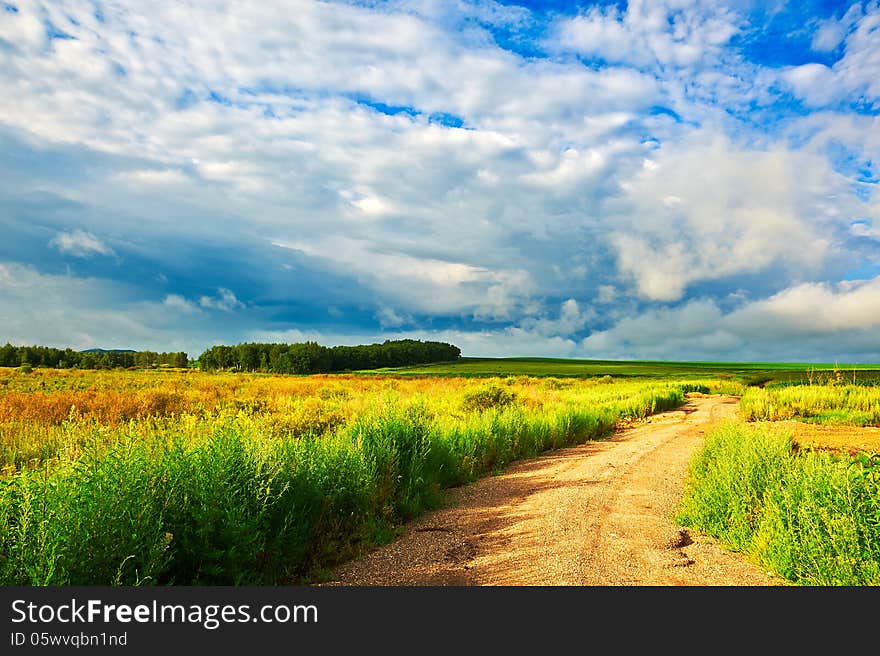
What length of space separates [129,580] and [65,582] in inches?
19.9

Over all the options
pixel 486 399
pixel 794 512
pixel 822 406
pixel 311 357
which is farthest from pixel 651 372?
pixel 794 512

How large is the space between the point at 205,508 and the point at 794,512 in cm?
649

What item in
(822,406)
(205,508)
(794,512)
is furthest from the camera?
(822,406)

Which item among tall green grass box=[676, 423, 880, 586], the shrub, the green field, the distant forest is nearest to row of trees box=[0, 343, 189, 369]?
the distant forest

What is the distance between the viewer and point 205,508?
5613 millimetres

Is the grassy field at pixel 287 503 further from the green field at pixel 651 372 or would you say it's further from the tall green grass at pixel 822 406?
the green field at pixel 651 372

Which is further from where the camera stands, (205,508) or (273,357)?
(273,357)

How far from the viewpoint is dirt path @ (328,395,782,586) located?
6.21m

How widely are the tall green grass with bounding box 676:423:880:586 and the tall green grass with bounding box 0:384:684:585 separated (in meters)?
4.47

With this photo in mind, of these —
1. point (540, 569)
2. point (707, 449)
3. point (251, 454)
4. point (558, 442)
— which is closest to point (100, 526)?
point (251, 454)

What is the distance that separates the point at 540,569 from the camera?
629 centimetres

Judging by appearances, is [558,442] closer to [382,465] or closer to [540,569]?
[382,465]

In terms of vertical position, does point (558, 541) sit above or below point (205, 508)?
below

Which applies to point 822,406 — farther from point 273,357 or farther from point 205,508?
point 273,357
